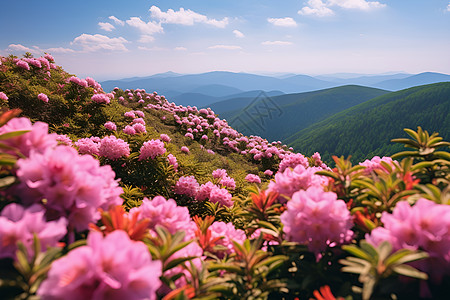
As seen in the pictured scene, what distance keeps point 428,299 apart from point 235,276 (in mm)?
1008

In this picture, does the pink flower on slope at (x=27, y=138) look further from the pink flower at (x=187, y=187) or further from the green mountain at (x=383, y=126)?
the green mountain at (x=383, y=126)

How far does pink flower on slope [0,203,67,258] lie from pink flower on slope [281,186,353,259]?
4.29ft

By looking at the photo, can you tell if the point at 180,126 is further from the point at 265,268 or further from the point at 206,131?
the point at 265,268

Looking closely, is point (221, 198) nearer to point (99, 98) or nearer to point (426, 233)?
point (426, 233)

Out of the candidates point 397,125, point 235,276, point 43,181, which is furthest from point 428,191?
point 397,125

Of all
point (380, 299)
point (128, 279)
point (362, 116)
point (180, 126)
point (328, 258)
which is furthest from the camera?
point (362, 116)

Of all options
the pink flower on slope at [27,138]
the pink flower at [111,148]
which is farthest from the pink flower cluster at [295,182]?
the pink flower at [111,148]

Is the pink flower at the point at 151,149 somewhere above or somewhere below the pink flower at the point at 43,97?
below

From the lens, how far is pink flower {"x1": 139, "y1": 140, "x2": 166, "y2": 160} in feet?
12.4

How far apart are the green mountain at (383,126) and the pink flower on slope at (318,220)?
6082 cm

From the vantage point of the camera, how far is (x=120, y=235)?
95 centimetres

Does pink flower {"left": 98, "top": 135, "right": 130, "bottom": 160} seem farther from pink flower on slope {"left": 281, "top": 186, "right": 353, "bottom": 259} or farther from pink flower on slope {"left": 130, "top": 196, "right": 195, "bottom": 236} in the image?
pink flower on slope {"left": 281, "top": 186, "right": 353, "bottom": 259}

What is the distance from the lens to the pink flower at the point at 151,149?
148 inches

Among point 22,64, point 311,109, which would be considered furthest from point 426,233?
point 311,109
